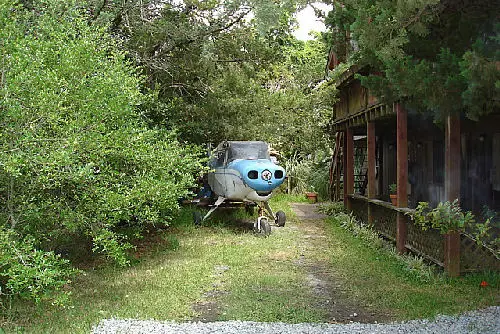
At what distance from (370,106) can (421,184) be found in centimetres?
468

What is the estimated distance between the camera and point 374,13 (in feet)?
18.1

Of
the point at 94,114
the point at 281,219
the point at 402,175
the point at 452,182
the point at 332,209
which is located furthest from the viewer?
the point at 332,209

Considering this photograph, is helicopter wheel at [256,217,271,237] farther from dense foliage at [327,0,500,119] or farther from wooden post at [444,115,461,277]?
dense foliage at [327,0,500,119]

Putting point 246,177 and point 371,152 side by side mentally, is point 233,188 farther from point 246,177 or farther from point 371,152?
point 371,152

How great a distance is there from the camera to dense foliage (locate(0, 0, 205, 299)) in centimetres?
597

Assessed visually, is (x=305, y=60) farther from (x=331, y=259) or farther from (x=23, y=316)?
(x=23, y=316)

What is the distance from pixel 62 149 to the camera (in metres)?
6.05

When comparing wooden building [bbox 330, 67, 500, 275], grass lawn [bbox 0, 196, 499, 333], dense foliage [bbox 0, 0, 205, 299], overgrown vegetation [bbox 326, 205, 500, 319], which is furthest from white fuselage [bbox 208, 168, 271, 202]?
dense foliage [bbox 0, 0, 205, 299]

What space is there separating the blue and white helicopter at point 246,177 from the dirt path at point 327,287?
120 cm

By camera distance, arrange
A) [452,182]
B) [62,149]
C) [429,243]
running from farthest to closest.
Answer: [429,243] → [452,182] → [62,149]

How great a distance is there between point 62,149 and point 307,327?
331cm

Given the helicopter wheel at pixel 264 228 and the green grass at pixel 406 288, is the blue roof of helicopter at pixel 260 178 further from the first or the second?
the green grass at pixel 406 288

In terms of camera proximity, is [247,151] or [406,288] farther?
[247,151]

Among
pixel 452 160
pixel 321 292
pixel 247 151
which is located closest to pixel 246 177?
pixel 247 151
